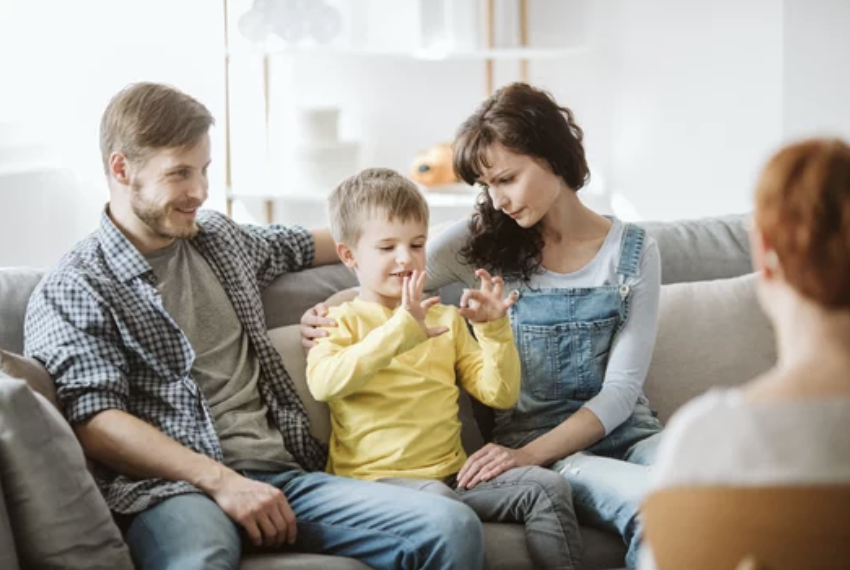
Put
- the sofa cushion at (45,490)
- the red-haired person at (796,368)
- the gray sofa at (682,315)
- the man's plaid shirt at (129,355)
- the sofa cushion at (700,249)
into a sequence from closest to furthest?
the red-haired person at (796,368) < the sofa cushion at (45,490) < the man's plaid shirt at (129,355) < the gray sofa at (682,315) < the sofa cushion at (700,249)

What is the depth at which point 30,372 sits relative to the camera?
217 cm

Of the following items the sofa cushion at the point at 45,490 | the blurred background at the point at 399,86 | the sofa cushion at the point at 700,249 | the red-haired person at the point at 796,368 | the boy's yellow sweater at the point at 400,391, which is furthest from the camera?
the blurred background at the point at 399,86

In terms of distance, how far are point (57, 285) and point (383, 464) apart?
648 mm

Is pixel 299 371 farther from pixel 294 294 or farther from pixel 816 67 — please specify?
pixel 816 67

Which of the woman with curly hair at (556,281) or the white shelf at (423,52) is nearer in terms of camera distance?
the woman with curly hair at (556,281)

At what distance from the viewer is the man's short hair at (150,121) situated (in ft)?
7.75

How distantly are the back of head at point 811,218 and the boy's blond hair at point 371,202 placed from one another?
3.98 feet

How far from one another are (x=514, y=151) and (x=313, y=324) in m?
0.50

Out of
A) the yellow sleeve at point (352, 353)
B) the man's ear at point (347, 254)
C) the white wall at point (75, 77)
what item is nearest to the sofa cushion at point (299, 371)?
the yellow sleeve at point (352, 353)

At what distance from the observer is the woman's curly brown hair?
8.08 ft

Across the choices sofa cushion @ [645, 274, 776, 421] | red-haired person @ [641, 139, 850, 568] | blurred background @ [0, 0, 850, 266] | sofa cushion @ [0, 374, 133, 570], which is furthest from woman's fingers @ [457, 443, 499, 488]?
blurred background @ [0, 0, 850, 266]

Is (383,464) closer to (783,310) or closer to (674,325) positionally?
(674,325)

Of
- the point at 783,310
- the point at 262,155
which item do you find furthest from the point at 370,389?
the point at 262,155

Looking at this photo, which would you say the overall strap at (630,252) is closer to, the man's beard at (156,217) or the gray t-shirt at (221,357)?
the gray t-shirt at (221,357)
